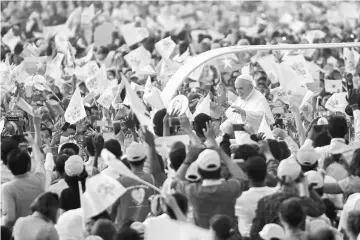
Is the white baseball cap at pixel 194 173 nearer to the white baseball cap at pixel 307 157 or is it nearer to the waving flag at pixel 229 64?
the white baseball cap at pixel 307 157

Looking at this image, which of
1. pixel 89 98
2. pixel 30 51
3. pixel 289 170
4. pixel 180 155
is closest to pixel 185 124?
pixel 180 155

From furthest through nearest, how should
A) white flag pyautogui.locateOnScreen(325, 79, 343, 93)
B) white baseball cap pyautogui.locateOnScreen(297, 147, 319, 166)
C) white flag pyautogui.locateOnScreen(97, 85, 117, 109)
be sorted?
white flag pyautogui.locateOnScreen(325, 79, 343, 93)
white flag pyautogui.locateOnScreen(97, 85, 117, 109)
white baseball cap pyautogui.locateOnScreen(297, 147, 319, 166)

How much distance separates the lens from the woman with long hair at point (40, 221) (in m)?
11.2

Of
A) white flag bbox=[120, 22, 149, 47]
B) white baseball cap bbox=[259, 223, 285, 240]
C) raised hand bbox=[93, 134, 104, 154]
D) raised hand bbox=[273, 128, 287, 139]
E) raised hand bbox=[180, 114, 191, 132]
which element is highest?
white flag bbox=[120, 22, 149, 47]

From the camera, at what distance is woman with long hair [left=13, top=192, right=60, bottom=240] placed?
1120 cm

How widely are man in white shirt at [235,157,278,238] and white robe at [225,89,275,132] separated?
14.8 feet

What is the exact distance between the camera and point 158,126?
14.5 meters

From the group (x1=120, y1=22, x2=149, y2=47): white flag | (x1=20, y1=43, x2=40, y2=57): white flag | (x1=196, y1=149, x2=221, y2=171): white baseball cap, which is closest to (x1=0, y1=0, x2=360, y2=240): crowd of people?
(x1=196, y1=149, x2=221, y2=171): white baseball cap

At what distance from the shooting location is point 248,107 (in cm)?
1734

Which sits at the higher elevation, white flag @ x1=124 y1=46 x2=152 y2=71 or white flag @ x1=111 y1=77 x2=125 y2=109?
white flag @ x1=124 y1=46 x2=152 y2=71

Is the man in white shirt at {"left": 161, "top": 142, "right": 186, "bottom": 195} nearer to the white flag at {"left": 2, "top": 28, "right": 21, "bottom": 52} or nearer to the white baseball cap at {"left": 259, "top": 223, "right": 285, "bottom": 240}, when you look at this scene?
the white baseball cap at {"left": 259, "top": 223, "right": 285, "bottom": 240}

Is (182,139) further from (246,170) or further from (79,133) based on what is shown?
(79,133)

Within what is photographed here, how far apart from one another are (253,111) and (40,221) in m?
6.04

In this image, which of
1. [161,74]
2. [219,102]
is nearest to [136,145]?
[219,102]
